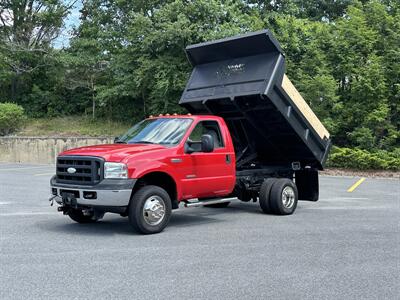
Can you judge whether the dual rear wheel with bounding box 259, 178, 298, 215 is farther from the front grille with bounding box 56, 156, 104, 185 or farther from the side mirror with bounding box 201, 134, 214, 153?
the front grille with bounding box 56, 156, 104, 185

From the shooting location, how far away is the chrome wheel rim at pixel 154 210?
8.57m

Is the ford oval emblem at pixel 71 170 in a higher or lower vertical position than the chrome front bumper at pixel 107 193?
higher

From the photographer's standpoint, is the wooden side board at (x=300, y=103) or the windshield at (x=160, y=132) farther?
the wooden side board at (x=300, y=103)

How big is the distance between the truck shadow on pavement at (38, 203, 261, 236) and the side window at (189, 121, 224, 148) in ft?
4.99

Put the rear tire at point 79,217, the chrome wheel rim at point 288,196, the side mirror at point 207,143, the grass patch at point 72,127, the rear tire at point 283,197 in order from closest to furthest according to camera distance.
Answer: the side mirror at point 207,143, the rear tire at point 79,217, the rear tire at point 283,197, the chrome wheel rim at point 288,196, the grass patch at point 72,127

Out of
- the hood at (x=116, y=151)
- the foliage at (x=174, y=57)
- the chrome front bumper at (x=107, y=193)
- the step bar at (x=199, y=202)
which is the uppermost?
the foliage at (x=174, y=57)

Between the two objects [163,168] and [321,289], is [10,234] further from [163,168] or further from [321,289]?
[321,289]

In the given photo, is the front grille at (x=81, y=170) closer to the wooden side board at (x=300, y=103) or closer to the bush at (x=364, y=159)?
the wooden side board at (x=300, y=103)

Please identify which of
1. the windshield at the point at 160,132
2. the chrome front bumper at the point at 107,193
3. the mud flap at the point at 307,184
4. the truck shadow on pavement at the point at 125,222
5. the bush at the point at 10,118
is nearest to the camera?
the chrome front bumper at the point at 107,193

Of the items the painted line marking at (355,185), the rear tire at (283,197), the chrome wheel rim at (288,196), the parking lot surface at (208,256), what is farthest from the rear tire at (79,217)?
the painted line marking at (355,185)

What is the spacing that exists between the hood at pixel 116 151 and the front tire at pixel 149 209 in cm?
62

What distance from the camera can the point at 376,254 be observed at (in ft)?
23.9

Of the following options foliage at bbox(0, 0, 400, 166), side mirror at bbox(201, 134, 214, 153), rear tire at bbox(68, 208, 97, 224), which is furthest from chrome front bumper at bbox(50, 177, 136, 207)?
foliage at bbox(0, 0, 400, 166)

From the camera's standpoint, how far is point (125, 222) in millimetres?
Result: 10047
